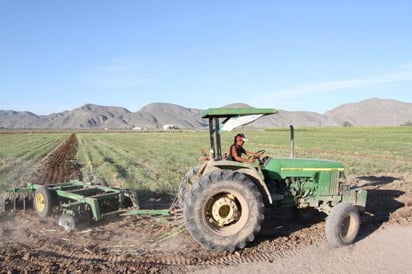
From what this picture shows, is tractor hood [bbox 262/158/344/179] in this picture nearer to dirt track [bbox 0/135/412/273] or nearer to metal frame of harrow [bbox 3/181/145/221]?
dirt track [bbox 0/135/412/273]

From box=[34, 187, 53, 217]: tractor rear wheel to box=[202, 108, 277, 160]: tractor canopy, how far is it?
139 inches

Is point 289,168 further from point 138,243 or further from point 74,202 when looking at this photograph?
point 74,202

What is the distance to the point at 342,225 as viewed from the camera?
616 cm

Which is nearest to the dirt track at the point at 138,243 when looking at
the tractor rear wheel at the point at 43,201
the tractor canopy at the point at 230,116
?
the tractor rear wheel at the point at 43,201

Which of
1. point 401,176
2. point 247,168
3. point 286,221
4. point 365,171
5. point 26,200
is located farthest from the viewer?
point 365,171

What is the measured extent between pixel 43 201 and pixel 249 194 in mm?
4447

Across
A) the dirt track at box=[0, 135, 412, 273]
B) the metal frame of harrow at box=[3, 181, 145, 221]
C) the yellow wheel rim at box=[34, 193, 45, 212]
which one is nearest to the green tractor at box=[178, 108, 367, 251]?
the dirt track at box=[0, 135, 412, 273]

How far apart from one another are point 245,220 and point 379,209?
413 centimetres

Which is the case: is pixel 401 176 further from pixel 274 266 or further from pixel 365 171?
pixel 274 266

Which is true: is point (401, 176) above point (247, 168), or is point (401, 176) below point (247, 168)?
below

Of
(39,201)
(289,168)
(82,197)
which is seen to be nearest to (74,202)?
(82,197)

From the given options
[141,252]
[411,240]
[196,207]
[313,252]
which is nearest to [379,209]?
[411,240]

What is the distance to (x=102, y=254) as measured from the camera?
5660 millimetres

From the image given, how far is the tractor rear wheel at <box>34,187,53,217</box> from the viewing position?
7.57 metres
